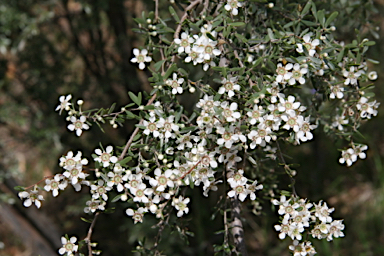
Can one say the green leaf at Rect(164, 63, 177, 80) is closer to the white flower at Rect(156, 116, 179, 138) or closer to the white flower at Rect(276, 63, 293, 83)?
the white flower at Rect(156, 116, 179, 138)

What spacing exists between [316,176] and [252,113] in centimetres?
221

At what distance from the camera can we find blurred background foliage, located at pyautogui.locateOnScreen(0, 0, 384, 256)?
2.41 m

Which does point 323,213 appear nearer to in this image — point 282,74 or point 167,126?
point 282,74

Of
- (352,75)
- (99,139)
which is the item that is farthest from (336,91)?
(99,139)

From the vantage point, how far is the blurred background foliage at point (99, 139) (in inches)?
94.9

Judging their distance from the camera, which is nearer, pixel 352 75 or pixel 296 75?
pixel 296 75

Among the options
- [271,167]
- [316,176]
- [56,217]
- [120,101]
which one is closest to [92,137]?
[120,101]

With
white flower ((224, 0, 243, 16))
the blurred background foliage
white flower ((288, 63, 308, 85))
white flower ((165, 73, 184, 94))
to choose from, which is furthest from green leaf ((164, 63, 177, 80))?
the blurred background foliage

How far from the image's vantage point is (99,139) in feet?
9.11

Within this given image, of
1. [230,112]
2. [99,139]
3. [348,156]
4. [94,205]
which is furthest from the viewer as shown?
[99,139]

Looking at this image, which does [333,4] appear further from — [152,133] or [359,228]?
[359,228]

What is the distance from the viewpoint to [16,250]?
10.2 ft

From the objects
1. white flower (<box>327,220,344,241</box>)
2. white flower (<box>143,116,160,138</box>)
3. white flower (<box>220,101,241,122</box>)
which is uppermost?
white flower (<box>220,101,241,122</box>)

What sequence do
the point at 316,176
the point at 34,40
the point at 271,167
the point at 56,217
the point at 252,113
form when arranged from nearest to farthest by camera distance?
the point at 252,113
the point at 271,167
the point at 34,40
the point at 316,176
the point at 56,217
